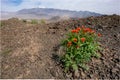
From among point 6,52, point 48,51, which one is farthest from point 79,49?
point 6,52

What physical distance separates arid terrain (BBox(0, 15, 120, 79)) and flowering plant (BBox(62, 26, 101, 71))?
18cm

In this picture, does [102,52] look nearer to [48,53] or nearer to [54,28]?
[48,53]

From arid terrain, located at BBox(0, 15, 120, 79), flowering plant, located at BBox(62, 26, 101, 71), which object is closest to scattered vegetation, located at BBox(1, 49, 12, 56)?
arid terrain, located at BBox(0, 15, 120, 79)

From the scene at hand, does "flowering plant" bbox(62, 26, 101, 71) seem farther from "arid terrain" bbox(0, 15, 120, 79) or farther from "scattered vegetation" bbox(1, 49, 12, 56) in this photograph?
"scattered vegetation" bbox(1, 49, 12, 56)

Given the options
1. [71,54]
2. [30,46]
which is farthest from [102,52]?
[30,46]

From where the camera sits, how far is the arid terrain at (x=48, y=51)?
708 centimetres

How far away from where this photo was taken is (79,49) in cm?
726

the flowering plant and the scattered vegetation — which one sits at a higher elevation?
the flowering plant

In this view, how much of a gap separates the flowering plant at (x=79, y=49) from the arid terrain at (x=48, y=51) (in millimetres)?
179

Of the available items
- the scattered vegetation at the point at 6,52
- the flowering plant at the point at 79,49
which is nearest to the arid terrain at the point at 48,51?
the scattered vegetation at the point at 6,52

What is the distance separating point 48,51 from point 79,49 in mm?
1090

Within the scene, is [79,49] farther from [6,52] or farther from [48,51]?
[6,52]

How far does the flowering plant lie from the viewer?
7152 mm

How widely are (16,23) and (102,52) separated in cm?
428
